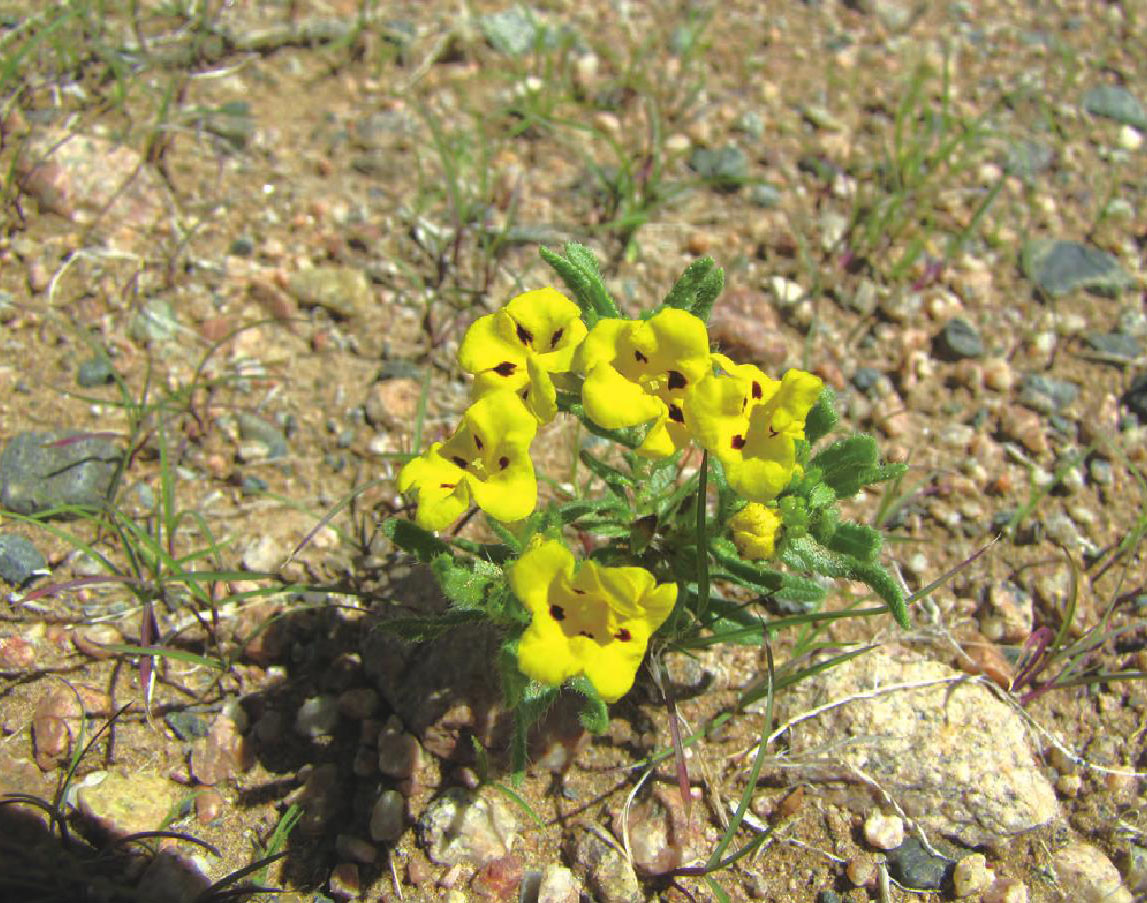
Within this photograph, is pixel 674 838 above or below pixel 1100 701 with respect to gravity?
below

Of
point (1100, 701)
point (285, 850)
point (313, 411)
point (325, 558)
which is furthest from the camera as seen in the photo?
point (313, 411)

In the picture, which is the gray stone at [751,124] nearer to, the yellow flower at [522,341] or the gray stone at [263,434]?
the yellow flower at [522,341]

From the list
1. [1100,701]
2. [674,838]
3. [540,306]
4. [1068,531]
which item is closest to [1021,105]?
[1068,531]

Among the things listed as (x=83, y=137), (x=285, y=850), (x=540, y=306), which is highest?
(x=540, y=306)

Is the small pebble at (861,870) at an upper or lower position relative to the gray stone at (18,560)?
upper

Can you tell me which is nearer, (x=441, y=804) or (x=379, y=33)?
(x=441, y=804)

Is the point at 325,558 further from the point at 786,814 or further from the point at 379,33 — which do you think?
the point at 379,33

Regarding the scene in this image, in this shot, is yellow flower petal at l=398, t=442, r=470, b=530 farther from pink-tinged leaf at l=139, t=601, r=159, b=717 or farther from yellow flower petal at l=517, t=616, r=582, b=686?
pink-tinged leaf at l=139, t=601, r=159, b=717

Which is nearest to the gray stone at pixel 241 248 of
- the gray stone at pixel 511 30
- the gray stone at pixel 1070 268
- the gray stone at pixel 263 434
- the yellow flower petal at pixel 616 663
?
the gray stone at pixel 263 434
